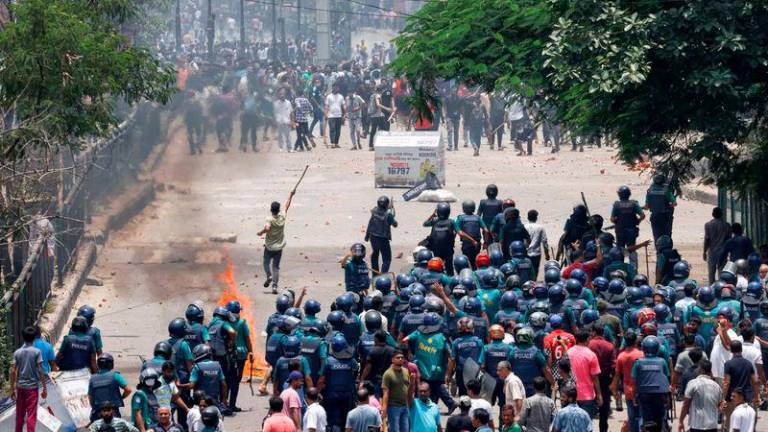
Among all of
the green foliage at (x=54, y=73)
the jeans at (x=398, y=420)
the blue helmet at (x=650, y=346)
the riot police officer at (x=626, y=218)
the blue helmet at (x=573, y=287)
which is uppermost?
the green foliage at (x=54, y=73)

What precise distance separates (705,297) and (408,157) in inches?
583

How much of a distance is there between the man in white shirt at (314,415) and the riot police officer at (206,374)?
163cm

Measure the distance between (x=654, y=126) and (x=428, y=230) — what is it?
8015 millimetres

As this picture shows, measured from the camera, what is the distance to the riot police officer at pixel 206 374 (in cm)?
1700

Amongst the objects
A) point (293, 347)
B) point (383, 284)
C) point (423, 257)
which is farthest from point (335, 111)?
point (293, 347)

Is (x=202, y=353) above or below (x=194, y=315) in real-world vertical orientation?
below

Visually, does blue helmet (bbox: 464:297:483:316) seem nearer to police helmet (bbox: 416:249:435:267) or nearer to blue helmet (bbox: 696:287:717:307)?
blue helmet (bbox: 696:287:717:307)

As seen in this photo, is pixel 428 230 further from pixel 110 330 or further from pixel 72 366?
pixel 72 366

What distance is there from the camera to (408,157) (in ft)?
107

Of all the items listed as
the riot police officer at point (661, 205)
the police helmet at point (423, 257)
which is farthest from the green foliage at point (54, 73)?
the riot police officer at point (661, 205)

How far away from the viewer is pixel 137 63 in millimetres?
20266

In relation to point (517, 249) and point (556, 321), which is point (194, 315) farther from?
point (517, 249)

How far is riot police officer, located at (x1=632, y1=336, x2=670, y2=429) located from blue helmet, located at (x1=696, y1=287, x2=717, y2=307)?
2.04m

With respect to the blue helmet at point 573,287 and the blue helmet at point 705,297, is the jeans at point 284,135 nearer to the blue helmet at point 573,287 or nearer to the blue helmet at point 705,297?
the blue helmet at point 573,287
